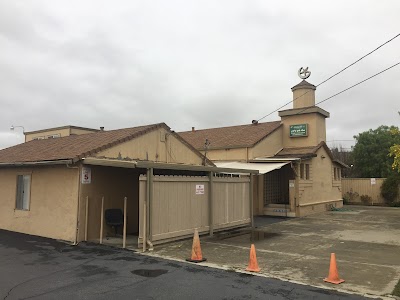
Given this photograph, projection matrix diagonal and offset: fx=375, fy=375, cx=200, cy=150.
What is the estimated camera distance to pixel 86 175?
12.0m

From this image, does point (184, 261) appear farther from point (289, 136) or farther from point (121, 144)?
point (289, 136)

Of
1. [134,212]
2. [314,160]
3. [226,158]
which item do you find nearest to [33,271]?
[134,212]

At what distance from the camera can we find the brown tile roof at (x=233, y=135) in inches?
930

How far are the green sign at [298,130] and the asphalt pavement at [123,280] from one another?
1729 cm

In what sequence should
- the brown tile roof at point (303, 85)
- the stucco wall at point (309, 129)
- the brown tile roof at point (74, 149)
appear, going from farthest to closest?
the brown tile roof at point (303, 85), the stucco wall at point (309, 129), the brown tile roof at point (74, 149)

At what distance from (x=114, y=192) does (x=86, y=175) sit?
4.86 feet

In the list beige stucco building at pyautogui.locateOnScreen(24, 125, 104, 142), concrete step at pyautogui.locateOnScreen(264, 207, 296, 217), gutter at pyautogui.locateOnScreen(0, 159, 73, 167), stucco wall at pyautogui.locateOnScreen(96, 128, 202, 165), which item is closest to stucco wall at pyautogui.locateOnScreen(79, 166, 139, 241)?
stucco wall at pyautogui.locateOnScreen(96, 128, 202, 165)

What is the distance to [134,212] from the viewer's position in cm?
1470

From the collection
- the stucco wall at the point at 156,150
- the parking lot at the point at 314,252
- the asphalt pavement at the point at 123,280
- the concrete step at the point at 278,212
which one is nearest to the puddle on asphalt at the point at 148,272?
the asphalt pavement at the point at 123,280

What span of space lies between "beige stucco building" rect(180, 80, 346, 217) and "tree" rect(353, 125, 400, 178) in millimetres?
13181

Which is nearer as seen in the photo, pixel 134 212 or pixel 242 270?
pixel 242 270

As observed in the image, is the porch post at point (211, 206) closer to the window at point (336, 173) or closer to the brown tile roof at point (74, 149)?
the brown tile roof at point (74, 149)

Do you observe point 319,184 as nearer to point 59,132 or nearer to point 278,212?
point 278,212

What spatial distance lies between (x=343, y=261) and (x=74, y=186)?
8171 mm
